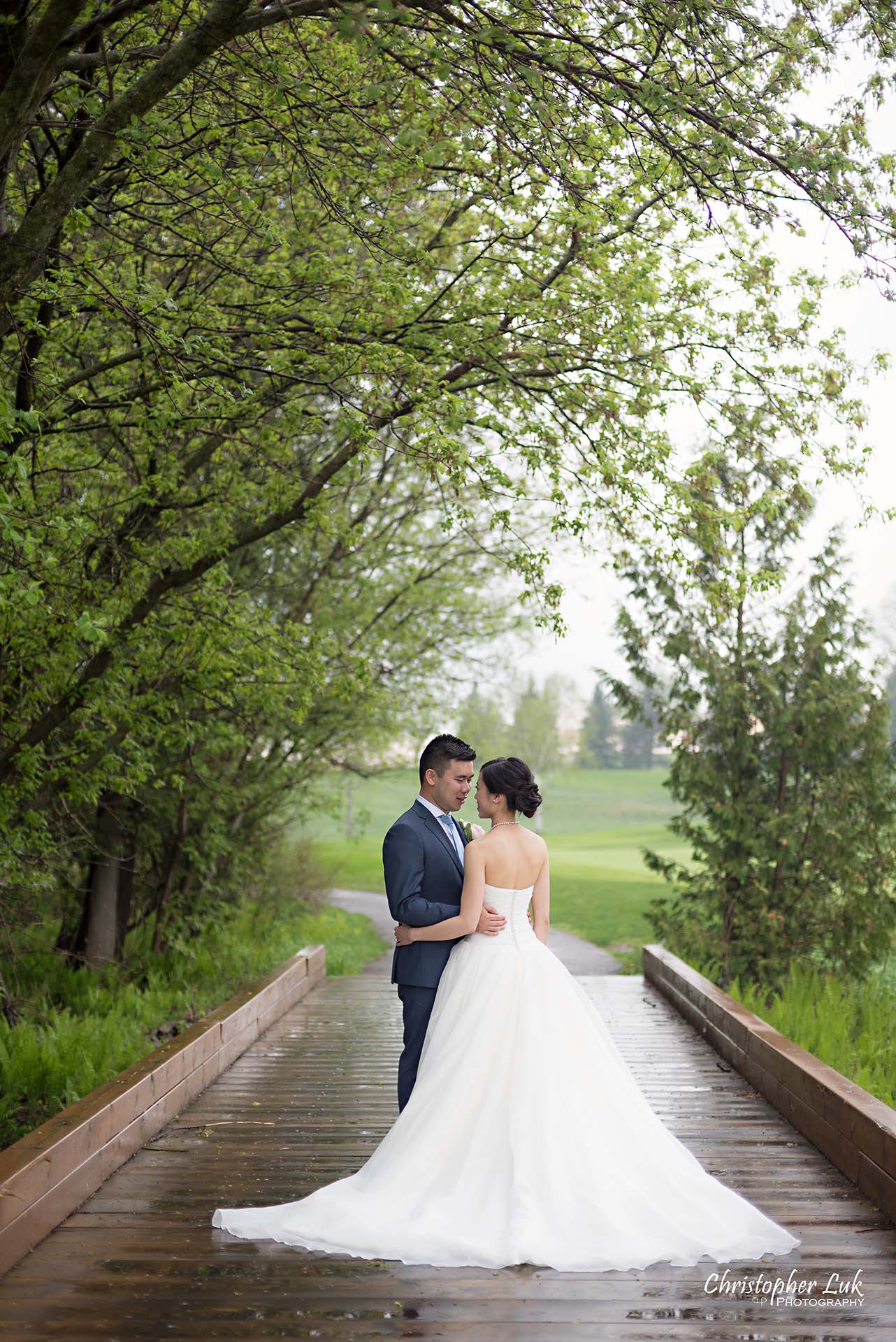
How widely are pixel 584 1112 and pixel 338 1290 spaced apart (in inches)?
56.5

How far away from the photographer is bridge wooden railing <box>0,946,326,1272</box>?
528 centimetres

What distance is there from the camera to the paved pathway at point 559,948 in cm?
2192

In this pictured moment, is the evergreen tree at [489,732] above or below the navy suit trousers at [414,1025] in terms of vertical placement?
above

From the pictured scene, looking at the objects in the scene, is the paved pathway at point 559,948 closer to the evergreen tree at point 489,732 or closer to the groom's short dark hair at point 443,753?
the evergreen tree at point 489,732

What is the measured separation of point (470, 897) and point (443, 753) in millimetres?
724

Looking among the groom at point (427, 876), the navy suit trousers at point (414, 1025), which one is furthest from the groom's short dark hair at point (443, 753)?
the navy suit trousers at point (414, 1025)

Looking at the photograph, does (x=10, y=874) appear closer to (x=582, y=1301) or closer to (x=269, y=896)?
(x=582, y=1301)

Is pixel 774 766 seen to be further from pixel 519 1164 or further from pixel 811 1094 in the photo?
pixel 519 1164

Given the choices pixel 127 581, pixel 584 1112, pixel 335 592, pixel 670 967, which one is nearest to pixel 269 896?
pixel 335 592

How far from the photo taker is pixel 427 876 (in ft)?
20.9

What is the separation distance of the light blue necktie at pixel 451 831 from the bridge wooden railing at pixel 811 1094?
8.02 ft

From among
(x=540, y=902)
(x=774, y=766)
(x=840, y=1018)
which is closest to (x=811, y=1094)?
(x=540, y=902)

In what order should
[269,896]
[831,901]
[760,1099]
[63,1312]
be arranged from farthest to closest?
[269,896] < [831,901] < [760,1099] < [63,1312]

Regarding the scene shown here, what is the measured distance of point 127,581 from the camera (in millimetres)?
10906
